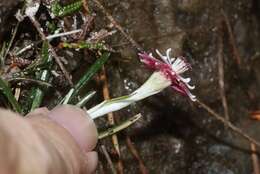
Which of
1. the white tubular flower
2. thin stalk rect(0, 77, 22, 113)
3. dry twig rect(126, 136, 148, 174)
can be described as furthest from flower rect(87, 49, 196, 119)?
dry twig rect(126, 136, 148, 174)

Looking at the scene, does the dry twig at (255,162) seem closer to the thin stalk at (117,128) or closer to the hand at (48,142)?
the thin stalk at (117,128)

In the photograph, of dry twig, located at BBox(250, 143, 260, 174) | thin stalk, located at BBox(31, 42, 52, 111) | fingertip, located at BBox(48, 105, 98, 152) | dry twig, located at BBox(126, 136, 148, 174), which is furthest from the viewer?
dry twig, located at BBox(250, 143, 260, 174)

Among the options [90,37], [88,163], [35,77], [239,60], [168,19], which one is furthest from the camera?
[239,60]

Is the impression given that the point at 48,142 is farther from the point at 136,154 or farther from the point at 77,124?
the point at 136,154

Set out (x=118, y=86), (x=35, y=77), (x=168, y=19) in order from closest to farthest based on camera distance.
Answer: (x=35, y=77)
(x=118, y=86)
(x=168, y=19)

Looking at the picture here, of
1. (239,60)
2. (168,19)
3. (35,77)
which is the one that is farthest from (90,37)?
(239,60)

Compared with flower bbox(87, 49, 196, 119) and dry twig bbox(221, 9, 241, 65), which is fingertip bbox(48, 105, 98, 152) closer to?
flower bbox(87, 49, 196, 119)

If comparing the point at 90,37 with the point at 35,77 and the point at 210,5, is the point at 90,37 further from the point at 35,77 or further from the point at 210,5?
A: the point at 210,5

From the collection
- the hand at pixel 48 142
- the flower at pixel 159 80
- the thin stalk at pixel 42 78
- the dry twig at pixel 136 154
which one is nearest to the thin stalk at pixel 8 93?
the thin stalk at pixel 42 78
